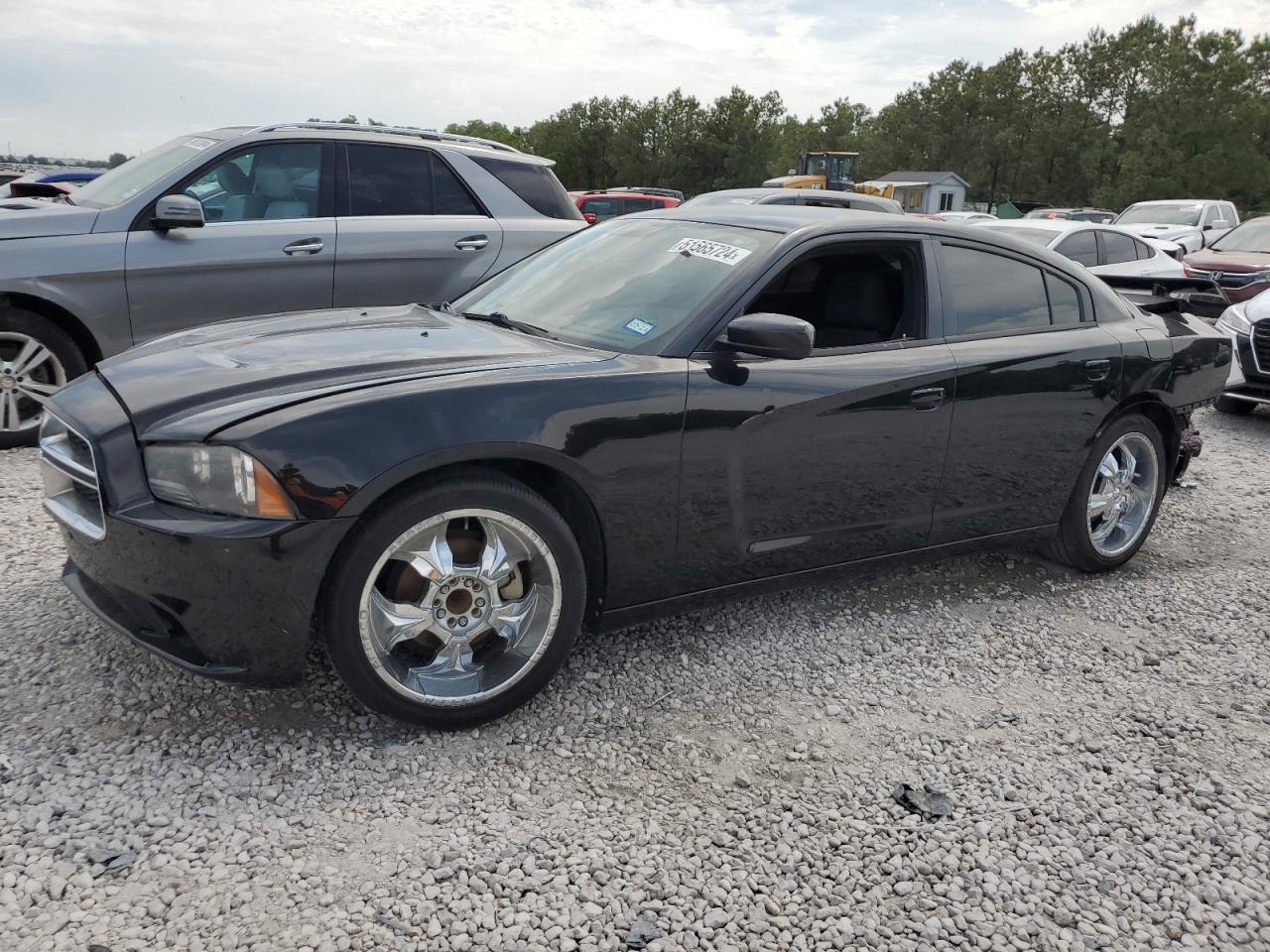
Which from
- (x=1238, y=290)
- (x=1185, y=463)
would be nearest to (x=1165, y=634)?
(x=1185, y=463)

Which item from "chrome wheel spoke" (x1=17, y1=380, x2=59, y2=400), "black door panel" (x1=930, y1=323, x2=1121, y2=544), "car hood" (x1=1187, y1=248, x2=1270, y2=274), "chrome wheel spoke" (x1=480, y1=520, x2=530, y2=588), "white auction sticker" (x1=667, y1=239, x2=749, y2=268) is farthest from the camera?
"car hood" (x1=1187, y1=248, x2=1270, y2=274)

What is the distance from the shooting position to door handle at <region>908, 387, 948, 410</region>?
3.63 metres

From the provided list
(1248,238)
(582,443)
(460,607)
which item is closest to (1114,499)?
(582,443)

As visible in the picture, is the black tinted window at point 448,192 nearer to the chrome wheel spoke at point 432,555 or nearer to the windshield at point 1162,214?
the chrome wheel spoke at point 432,555

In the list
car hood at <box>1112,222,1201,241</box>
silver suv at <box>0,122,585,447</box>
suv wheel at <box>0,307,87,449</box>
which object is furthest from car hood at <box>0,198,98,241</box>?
car hood at <box>1112,222,1201,241</box>

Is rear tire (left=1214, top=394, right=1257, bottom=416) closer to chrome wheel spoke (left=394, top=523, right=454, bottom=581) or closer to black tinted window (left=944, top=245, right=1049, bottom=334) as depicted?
black tinted window (left=944, top=245, right=1049, bottom=334)

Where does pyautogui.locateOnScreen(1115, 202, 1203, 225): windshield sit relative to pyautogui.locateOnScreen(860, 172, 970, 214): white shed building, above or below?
below

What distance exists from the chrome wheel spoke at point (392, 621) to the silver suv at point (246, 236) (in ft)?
11.4

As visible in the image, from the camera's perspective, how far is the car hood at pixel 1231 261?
12.3 m

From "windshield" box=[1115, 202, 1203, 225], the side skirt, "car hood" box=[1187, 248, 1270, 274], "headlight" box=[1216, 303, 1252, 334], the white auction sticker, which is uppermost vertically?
"windshield" box=[1115, 202, 1203, 225]

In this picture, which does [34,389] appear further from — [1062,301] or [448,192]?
[1062,301]

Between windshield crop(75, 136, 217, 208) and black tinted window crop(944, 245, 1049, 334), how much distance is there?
4271 millimetres

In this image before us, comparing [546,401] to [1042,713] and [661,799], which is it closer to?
[661,799]

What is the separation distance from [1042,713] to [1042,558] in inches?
64.6
